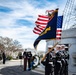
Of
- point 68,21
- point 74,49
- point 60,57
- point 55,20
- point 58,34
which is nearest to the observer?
point 60,57

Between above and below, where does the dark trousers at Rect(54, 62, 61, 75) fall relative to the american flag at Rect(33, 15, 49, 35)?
below

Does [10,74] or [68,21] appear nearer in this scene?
[10,74]

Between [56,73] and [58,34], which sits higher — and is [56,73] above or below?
below

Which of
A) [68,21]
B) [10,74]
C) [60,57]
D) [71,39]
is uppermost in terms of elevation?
[68,21]

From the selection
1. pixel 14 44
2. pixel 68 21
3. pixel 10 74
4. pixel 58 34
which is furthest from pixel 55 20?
pixel 14 44

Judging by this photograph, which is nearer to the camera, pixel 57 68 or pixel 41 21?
pixel 57 68

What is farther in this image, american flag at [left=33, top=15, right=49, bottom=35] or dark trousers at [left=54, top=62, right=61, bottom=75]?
american flag at [left=33, top=15, right=49, bottom=35]

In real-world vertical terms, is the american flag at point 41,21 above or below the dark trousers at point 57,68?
Answer: above

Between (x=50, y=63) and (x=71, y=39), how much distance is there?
537cm

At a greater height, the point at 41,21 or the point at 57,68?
the point at 41,21

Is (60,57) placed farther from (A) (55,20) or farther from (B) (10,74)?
(B) (10,74)

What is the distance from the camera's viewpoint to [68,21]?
23125mm

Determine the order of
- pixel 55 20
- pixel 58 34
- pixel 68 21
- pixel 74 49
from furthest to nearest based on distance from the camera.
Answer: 1. pixel 68 21
2. pixel 74 49
3. pixel 58 34
4. pixel 55 20

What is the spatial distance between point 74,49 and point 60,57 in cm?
497
